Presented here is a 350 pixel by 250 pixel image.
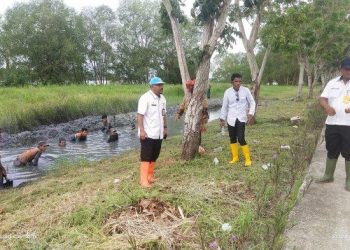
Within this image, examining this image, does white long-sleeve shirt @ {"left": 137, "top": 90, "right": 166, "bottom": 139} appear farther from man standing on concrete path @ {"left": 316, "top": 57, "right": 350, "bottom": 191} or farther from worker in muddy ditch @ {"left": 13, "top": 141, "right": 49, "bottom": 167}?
worker in muddy ditch @ {"left": 13, "top": 141, "right": 49, "bottom": 167}

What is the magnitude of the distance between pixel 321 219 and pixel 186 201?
167 cm

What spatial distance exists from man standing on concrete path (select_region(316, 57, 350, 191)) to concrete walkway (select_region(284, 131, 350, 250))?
0.38m

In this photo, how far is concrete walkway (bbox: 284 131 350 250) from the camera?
4227 mm

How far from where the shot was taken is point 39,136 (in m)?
16.9

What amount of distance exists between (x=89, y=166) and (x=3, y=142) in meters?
6.50

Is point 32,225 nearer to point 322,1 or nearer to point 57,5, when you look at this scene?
point 322,1

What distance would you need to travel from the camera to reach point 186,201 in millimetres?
5156

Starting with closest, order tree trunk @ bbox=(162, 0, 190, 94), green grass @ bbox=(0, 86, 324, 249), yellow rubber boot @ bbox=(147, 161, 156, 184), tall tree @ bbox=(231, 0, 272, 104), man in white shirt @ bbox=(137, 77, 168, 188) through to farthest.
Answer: green grass @ bbox=(0, 86, 324, 249), man in white shirt @ bbox=(137, 77, 168, 188), yellow rubber boot @ bbox=(147, 161, 156, 184), tree trunk @ bbox=(162, 0, 190, 94), tall tree @ bbox=(231, 0, 272, 104)

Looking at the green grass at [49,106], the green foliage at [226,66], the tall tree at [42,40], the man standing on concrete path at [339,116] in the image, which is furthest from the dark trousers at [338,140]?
the green foliage at [226,66]

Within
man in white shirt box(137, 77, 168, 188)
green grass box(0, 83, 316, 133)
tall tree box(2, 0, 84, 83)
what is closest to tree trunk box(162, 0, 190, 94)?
man in white shirt box(137, 77, 168, 188)

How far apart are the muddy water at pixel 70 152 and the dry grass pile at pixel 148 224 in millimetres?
5750

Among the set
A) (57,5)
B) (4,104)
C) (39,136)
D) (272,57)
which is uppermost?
(57,5)

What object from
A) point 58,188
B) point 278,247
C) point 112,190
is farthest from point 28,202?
point 278,247

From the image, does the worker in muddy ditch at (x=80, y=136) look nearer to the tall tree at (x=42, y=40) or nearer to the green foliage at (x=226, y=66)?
the tall tree at (x=42, y=40)
